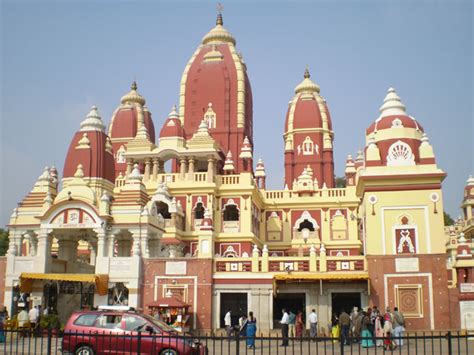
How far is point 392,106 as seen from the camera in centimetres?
2670

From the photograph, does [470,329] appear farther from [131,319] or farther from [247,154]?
[247,154]

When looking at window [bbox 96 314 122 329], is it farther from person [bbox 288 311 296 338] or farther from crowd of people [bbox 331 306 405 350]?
person [bbox 288 311 296 338]

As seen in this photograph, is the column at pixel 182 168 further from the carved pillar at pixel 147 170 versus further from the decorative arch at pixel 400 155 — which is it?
the decorative arch at pixel 400 155

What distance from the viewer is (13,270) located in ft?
83.2

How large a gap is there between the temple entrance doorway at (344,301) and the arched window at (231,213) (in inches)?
486

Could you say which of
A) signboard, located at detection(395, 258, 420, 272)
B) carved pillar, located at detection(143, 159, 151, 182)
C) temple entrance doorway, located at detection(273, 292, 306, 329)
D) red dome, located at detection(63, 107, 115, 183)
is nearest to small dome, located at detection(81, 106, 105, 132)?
red dome, located at detection(63, 107, 115, 183)

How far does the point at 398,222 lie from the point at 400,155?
2956 mm

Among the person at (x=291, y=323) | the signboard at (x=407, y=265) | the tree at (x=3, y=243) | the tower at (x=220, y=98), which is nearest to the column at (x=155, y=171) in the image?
the tower at (x=220, y=98)

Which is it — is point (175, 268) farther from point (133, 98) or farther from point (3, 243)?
point (3, 243)

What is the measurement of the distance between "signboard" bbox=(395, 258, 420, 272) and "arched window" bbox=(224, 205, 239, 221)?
1402 cm

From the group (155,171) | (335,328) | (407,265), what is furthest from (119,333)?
(155,171)

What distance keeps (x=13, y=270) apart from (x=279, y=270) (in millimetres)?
11636

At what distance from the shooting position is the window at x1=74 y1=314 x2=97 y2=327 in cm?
1488

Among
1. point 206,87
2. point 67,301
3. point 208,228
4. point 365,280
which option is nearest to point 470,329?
point 365,280
